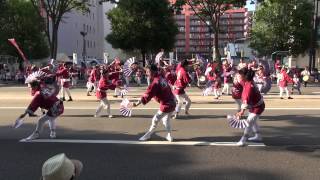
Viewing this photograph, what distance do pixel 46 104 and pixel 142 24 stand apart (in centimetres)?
3351

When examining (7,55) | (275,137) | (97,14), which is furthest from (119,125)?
(97,14)

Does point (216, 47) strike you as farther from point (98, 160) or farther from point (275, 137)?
point (98, 160)

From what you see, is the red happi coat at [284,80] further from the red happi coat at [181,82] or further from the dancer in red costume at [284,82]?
the red happi coat at [181,82]

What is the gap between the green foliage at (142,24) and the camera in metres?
43.4

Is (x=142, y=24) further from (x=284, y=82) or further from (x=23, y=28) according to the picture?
(x=284, y=82)

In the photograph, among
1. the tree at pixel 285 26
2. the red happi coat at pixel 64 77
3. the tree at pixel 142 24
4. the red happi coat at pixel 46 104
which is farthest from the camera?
the tree at pixel 142 24

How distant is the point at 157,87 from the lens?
10430 millimetres

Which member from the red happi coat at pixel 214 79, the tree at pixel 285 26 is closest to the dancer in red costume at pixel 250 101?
the red happi coat at pixel 214 79

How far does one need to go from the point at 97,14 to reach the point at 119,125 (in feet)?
262

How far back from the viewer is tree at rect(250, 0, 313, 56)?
139 ft

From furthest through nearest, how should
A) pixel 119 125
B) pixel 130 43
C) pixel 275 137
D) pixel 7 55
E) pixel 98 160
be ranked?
1. pixel 7 55
2. pixel 130 43
3. pixel 119 125
4. pixel 275 137
5. pixel 98 160

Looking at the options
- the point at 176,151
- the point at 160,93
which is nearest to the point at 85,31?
the point at 160,93

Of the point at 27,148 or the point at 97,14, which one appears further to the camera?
the point at 97,14

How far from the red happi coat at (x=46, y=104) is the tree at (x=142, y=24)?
32.4 meters
